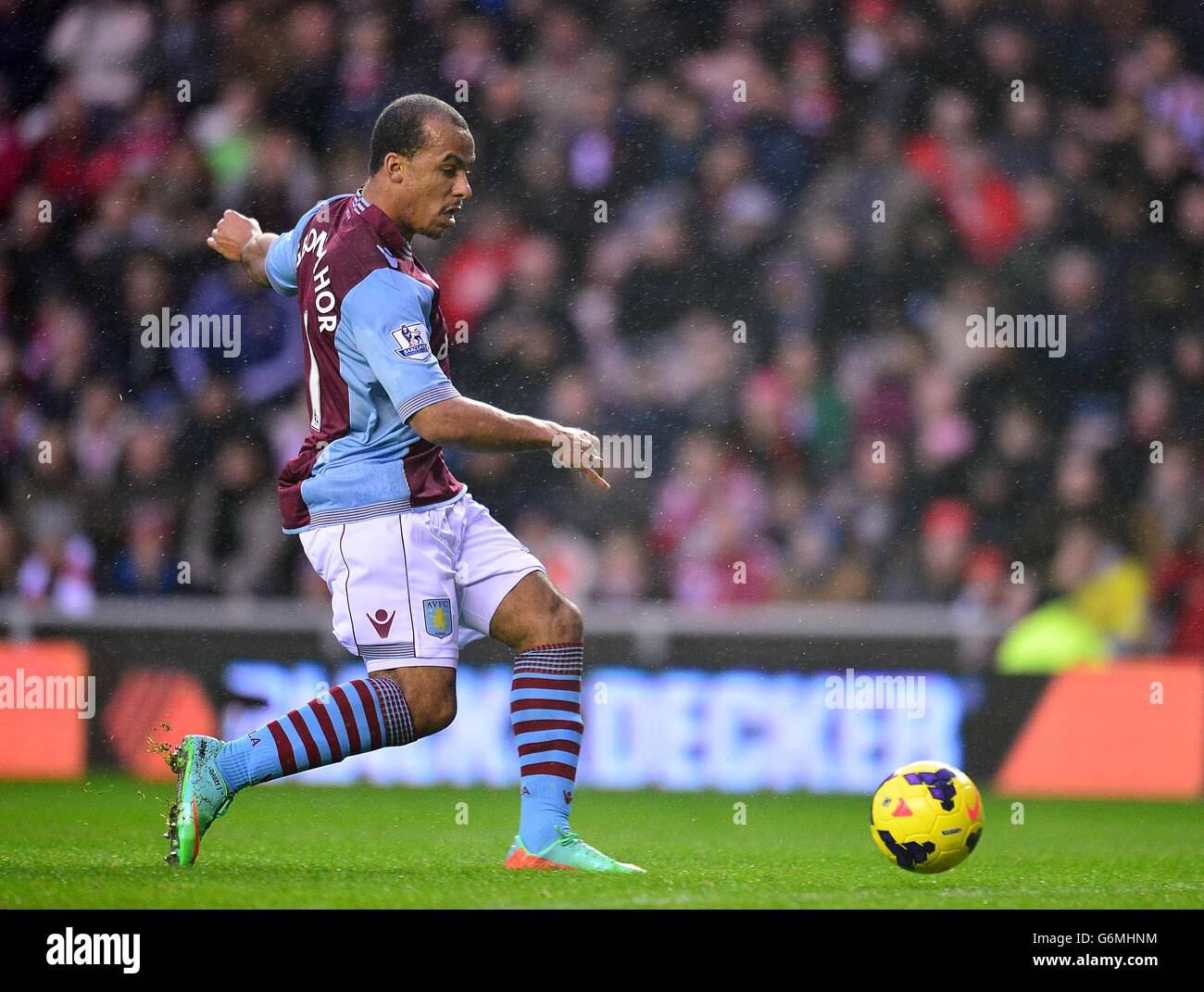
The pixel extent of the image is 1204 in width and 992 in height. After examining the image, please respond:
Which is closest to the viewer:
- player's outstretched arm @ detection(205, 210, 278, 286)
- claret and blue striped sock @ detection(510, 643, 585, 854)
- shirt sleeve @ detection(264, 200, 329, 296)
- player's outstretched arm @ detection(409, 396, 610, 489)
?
player's outstretched arm @ detection(409, 396, 610, 489)

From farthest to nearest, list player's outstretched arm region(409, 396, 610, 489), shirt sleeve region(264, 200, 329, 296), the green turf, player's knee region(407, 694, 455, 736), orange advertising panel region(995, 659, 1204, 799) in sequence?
orange advertising panel region(995, 659, 1204, 799)
shirt sleeve region(264, 200, 329, 296)
player's knee region(407, 694, 455, 736)
player's outstretched arm region(409, 396, 610, 489)
the green turf

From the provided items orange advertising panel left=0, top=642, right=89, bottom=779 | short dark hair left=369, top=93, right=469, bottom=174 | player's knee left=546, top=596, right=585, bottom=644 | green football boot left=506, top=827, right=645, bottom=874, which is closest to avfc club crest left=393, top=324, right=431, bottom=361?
short dark hair left=369, top=93, right=469, bottom=174

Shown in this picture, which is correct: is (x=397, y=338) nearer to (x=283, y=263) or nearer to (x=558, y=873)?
(x=283, y=263)

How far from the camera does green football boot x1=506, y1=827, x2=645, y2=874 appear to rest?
13.6ft

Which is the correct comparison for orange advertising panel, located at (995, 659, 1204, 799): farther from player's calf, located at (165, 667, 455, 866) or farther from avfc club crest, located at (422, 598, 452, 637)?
player's calf, located at (165, 667, 455, 866)

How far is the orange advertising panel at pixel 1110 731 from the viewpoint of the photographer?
291 inches

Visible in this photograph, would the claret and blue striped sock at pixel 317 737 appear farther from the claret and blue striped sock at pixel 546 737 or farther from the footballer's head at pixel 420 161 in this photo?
the footballer's head at pixel 420 161

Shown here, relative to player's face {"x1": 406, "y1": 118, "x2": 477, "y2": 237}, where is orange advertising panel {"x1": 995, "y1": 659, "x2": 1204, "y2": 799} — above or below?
below

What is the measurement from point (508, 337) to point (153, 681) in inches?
105

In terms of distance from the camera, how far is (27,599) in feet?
27.4

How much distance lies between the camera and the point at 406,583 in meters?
4.10

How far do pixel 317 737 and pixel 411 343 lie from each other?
923 millimetres

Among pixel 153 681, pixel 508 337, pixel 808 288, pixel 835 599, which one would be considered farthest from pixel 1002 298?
pixel 153 681
